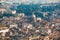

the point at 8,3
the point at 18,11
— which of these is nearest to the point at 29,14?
the point at 18,11

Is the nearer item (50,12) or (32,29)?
(32,29)

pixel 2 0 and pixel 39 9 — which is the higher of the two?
pixel 2 0

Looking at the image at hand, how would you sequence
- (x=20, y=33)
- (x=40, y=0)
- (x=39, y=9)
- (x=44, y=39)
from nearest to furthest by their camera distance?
1. (x=44, y=39)
2. (x=20, y=33)
3. (x=39, y=9)
4. (x=40, y=0)

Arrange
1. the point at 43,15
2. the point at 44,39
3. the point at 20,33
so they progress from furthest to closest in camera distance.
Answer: the point at 43,15 < the point at 20,33 < the point at 44,39

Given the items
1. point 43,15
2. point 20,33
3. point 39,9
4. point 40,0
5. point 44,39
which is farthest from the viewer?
point 40,0

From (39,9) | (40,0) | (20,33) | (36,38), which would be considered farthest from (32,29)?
(40,0)

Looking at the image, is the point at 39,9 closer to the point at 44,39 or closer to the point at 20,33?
the point at 20,33

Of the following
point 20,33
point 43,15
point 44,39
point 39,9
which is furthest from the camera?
point 39,9

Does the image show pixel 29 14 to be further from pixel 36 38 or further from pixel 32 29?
pixel 36 38

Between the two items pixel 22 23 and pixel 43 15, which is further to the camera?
pixel 43 15
